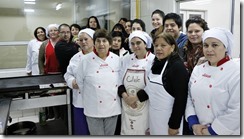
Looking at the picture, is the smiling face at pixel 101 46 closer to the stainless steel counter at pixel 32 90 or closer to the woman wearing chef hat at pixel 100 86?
the woman wearing chef hat at pixel 100 86

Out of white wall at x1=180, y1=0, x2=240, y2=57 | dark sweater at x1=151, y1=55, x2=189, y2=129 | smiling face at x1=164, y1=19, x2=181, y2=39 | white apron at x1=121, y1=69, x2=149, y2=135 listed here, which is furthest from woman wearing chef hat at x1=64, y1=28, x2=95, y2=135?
white wall at x1=180, y1=0, x2=240, y2=57

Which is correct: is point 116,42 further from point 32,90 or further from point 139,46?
point 32,90

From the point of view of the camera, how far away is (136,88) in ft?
4.82

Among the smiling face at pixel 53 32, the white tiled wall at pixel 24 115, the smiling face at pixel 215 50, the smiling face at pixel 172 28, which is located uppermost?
the smiling face at pixel 53 32

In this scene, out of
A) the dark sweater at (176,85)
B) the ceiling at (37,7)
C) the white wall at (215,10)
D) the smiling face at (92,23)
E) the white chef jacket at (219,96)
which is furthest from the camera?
the white wall at (215,10)

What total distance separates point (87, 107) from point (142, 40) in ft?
2.01

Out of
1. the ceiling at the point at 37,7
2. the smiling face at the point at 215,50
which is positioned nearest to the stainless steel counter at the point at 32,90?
the smiling face at the point at 215,50

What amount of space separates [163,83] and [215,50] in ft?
1.12

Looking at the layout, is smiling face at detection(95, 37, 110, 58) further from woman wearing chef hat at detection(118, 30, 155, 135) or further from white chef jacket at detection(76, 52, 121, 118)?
woman wearing chef hat at detection(118, 30, 155, 135)

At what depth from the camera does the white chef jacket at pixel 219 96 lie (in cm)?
100

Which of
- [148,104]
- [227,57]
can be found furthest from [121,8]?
[227,57]

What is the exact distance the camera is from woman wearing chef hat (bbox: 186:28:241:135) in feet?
3.31

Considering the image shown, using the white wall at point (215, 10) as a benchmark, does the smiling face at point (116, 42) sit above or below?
below

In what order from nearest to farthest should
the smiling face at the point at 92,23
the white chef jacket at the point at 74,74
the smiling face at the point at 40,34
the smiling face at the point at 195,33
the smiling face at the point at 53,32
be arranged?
1. the smiling face at the point at 195,33
2. the white chef jacket at the point at 74,74
3. the smiling face at the point at 53,32
4. the smiling face at the point at 92,23
5. the smiling face at the point at 40,34
